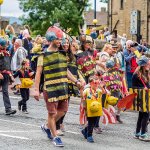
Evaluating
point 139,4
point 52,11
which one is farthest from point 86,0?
point 139,4

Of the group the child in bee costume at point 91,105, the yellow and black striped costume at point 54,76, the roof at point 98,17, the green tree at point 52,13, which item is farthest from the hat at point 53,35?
the roof at point 98,17

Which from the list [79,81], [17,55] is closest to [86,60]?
[79,81]

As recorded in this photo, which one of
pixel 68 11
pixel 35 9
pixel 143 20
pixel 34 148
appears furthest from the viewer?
pixel 35 9

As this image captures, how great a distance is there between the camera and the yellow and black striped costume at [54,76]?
9.80 metres

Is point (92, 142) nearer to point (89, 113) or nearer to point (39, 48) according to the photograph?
point (89, 113)

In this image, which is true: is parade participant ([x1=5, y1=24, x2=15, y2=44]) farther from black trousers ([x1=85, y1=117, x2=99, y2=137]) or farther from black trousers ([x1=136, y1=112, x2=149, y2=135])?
black trousers ([x1=85, y1=117, x2=99, y2=137])

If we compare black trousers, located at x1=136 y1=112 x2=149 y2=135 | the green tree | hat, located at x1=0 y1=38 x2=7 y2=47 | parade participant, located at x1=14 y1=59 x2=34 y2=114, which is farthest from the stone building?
black trousers, located at x1=136 y1=112 x2=149 y2=135

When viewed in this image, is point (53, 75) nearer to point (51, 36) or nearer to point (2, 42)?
point (51, 36)

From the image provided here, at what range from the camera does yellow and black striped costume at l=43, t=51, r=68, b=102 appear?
9.80 metres

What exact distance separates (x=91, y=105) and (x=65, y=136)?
869 mm

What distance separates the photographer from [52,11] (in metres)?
68.9

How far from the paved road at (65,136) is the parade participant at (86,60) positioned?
108cm

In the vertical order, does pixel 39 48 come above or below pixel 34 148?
above

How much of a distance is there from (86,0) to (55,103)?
194 ft
